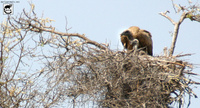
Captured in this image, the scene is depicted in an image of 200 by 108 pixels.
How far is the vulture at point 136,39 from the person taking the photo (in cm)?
1144

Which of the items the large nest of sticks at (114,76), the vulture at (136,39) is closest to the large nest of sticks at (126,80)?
the large nest of sticks at (114,76)

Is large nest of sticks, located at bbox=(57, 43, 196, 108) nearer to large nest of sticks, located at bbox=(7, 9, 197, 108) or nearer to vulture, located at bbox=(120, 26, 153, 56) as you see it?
large nest of sticks, located at bbox=(7, 9, 197, 108)

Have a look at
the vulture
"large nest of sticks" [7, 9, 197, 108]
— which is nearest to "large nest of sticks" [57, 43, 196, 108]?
"large nest of sticks" [7, 9, 197, 108]

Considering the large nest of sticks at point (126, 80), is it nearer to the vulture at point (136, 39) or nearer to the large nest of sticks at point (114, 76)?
the large nest of sticks at point (114, 76)

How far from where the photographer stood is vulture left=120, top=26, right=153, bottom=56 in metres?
11.4

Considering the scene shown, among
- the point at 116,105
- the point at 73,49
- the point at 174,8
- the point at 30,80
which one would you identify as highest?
the point at 174,8

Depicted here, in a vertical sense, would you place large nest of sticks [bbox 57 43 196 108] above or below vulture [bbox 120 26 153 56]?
below

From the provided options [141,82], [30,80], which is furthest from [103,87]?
[30,80]

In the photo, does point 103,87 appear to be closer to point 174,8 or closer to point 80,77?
point 80,77

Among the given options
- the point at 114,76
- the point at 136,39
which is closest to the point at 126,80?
the point at 114,76

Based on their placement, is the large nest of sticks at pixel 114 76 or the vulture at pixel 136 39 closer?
the large nest of sticks at pixel 114 76

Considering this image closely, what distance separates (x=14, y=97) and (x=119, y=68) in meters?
2.24

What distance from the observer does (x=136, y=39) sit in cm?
1143

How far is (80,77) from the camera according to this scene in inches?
367
